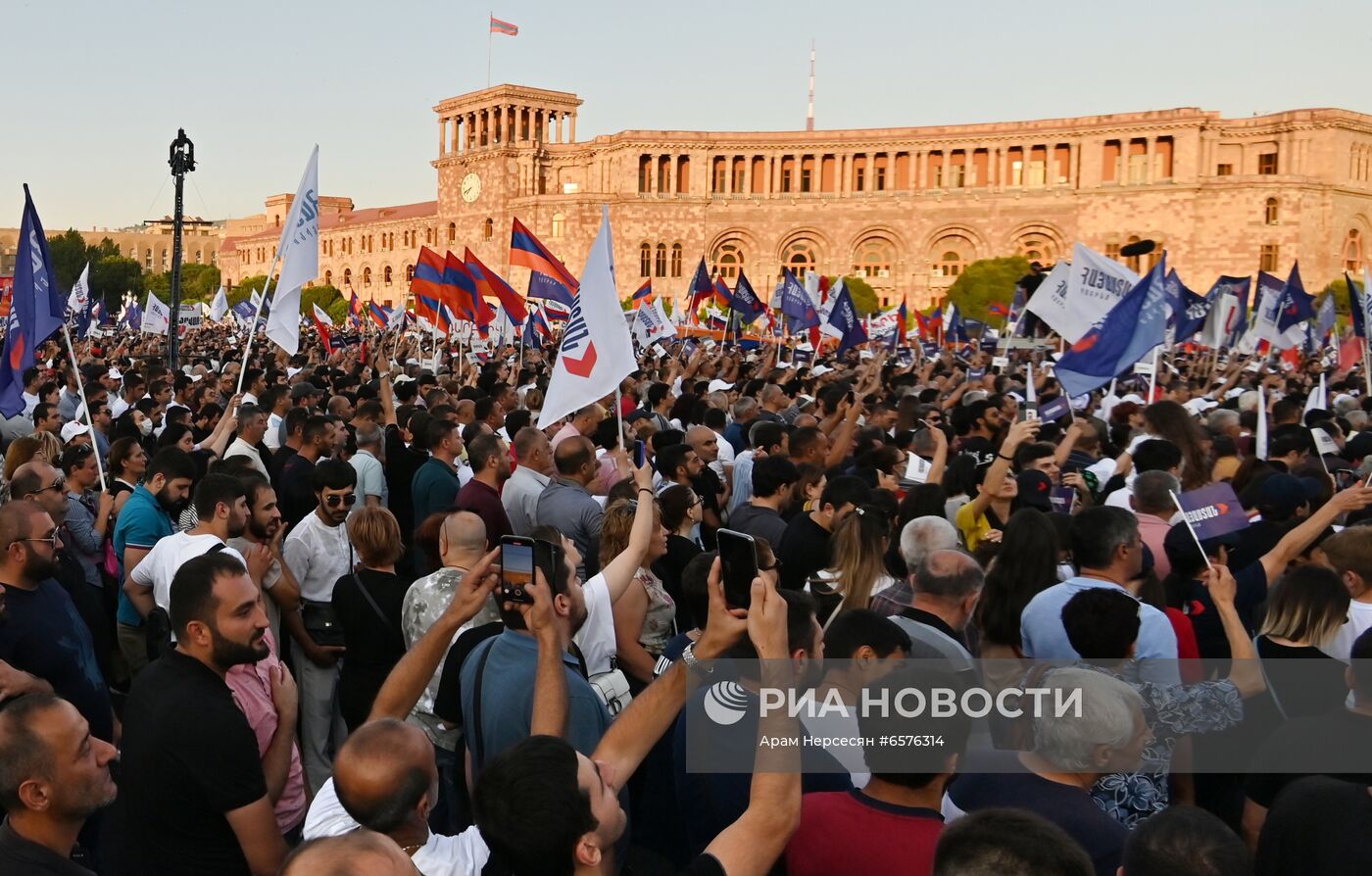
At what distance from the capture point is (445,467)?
23.7ft

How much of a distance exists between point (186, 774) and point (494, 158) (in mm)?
66630

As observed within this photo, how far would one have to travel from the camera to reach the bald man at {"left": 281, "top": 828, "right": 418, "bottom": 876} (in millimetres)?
2010

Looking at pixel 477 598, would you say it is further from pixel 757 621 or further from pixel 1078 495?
pixel 1078 495

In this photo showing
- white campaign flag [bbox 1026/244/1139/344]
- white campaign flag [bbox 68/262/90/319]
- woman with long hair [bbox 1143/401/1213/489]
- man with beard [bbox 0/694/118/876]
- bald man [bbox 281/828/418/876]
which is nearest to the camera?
bald man [bbox 281/828/418/876]

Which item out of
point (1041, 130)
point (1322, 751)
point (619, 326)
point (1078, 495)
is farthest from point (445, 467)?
point (1041, 130)

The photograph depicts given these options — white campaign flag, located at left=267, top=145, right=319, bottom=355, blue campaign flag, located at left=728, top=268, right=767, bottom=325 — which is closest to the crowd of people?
white campaign flag, located at left=267, top=145, right=319, bottom=355

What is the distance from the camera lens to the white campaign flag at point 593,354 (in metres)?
6.06

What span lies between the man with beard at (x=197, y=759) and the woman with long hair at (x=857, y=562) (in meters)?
2.19

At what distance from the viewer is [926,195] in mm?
59688

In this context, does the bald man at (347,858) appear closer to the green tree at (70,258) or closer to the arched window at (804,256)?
the arched window at (804,256)

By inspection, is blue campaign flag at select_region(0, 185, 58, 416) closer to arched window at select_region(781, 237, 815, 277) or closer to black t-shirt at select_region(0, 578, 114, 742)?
black t-shirt at select_region(0, 578, 114, 742)

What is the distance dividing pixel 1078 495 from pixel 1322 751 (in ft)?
12.2

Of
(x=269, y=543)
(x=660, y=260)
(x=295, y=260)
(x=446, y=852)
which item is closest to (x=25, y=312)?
(x=295, y=260)

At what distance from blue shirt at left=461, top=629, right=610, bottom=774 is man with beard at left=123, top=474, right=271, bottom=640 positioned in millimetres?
1692
